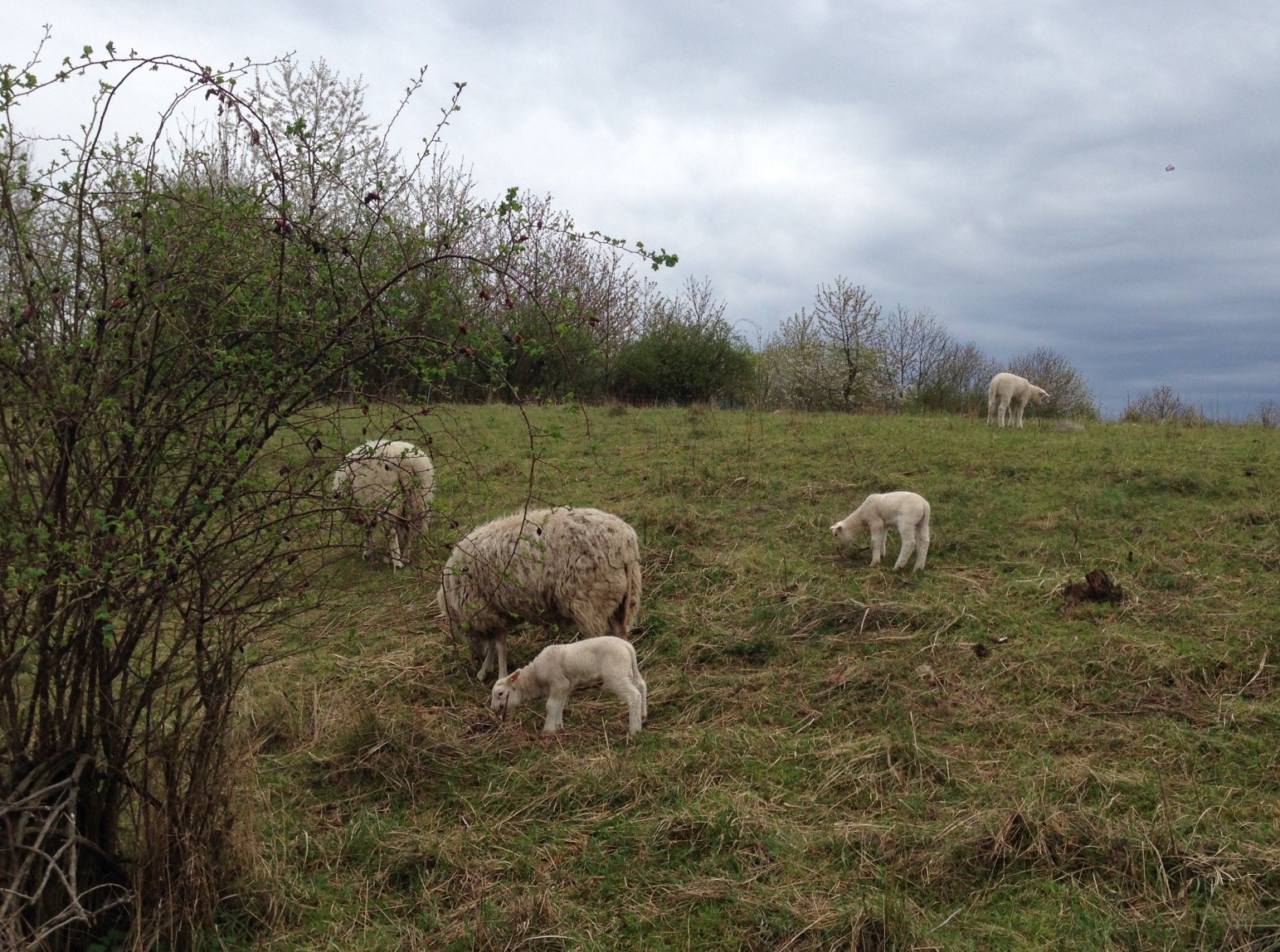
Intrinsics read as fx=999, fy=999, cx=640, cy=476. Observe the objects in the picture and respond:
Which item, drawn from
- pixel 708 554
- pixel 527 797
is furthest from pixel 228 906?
pixel 708 554

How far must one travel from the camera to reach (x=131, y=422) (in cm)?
388

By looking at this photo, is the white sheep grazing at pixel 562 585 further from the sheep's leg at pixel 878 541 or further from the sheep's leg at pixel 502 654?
the sheep's leg at pixel 878 541

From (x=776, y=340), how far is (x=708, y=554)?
870 inches

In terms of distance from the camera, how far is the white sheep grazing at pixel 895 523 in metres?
8.48

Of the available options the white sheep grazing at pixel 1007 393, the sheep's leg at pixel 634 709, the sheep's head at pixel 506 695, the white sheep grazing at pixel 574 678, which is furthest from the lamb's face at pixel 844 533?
the white sheep grazing at pixel 1007 393

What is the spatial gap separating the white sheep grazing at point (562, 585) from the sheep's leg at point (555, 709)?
72 cm

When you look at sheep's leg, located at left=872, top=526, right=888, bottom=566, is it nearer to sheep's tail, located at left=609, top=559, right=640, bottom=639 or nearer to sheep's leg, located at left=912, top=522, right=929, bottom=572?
sheep's leg, located at left=912, top=522, right=929, bottom=572

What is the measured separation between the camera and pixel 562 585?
7051 mm

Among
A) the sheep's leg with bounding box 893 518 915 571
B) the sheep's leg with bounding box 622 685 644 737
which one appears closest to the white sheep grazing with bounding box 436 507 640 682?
the sheep's leg with bounding box 622 685 644 737

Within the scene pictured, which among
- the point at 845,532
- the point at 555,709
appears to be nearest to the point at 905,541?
the point at 845,532

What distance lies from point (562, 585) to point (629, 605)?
21.5 inches

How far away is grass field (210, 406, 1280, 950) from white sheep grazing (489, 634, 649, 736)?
0.50ft

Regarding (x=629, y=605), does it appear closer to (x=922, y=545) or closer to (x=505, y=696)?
(x=505, y=696)

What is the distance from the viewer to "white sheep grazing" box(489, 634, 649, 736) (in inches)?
243
